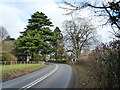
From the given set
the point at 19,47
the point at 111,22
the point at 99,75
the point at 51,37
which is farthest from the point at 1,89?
the point at 51,37

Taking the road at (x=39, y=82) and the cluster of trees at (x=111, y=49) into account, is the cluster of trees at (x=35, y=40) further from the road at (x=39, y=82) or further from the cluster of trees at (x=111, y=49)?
the cluster of trees at (x=111, y=49)

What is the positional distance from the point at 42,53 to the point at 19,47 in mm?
7608

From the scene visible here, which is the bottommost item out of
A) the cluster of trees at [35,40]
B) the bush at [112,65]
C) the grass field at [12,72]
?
the grass field at [12,72]

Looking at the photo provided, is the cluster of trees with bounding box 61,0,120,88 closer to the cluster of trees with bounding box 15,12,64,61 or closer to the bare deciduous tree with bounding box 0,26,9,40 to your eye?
the cluster of trees with bounding box 15,12,64,61

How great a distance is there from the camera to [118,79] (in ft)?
21.9

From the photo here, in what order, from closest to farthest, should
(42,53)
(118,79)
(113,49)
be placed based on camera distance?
(118,79), (113,49), (42,53)

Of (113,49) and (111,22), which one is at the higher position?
(111,22)

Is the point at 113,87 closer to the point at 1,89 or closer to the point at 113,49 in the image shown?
the point at 113,49

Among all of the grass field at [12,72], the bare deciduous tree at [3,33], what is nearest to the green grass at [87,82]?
the grass field at [12,72]

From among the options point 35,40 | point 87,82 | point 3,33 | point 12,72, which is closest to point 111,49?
point 87,82

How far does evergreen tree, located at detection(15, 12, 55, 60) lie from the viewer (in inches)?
2104

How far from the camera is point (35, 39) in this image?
5416cm

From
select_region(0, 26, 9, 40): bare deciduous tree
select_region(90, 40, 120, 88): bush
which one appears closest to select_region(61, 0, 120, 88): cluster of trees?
select_region(90, 40, 120, 88): bush

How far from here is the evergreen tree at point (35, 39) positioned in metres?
53.4
